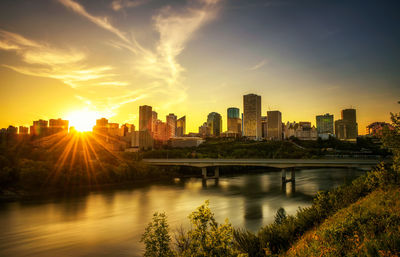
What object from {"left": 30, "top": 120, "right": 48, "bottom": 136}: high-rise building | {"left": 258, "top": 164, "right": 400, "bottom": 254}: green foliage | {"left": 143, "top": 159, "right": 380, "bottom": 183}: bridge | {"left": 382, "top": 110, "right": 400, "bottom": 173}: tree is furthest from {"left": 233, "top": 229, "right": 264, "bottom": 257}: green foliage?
{"left": 30, "top": 120, "right": 48, "bottom": 136}: high-rise building

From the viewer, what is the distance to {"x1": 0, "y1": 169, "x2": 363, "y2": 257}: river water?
21209 millimetres

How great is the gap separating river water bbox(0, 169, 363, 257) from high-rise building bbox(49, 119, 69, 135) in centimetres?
6667

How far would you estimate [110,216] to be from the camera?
30984 mm

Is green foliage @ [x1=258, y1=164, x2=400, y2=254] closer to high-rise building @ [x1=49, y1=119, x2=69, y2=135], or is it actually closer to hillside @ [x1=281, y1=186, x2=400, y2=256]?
hillside @ [x1=281, y1=186, x2=400, y2=256]

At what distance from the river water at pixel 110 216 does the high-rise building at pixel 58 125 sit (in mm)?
66674

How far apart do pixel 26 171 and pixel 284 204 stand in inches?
1691

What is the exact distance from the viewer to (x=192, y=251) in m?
7.59

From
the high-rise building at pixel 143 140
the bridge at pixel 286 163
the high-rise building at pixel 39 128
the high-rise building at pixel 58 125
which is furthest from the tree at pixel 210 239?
the high-rise building at pixel 143 140

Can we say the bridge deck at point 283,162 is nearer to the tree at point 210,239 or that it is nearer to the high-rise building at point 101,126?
the tree at point 210,239

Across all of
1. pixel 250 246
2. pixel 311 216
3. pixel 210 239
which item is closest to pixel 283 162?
pixel 311 216

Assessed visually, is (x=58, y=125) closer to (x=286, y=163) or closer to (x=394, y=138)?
Result: (x=286, y=163)

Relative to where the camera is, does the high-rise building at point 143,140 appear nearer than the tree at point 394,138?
No

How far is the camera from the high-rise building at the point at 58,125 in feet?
331

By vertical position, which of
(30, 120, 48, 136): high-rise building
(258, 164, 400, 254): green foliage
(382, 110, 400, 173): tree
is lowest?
(258, 164, 400, 254): green foliage
